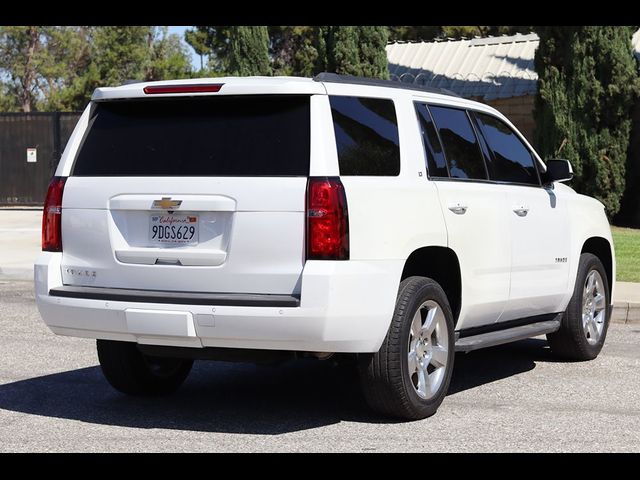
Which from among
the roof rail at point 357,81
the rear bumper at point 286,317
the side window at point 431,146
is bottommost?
the rear bumper at point 286,317

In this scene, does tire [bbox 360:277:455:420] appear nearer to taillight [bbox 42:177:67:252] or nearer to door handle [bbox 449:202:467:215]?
door handle [bbox 449:202:467:215]

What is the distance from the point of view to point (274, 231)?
641 centimetres

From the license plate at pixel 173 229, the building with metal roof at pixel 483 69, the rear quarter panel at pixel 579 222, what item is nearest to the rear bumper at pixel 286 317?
the license plate at pixel 173 229

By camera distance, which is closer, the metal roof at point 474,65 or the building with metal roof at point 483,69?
the building with metal roof at point 483,69

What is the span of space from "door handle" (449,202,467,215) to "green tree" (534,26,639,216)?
1546 cm

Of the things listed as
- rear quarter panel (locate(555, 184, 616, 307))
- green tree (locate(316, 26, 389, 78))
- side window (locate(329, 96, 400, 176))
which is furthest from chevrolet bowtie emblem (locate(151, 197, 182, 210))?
green tree (locate(316, 26, 389, 78))

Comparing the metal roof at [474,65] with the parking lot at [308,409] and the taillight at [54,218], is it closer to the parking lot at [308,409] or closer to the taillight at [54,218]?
the parking lot at [308,409]

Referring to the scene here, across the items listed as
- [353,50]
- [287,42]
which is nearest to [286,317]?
[353,50]

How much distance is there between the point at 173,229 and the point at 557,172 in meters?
3.26

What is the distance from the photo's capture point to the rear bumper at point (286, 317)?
6309mm

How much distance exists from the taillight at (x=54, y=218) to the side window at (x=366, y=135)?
5.66 feet

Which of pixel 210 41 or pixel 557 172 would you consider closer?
pixel 557 172

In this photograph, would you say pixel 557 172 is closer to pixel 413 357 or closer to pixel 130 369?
pixel 413 357

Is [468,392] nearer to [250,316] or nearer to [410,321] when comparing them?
[410,321]
